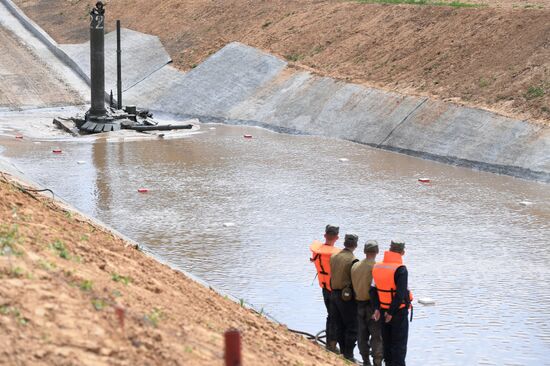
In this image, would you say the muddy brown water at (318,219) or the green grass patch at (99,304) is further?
the muddy brown water at (318,219)

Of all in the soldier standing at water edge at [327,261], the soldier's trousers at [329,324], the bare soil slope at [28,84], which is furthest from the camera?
the bare soil slope at [28,84]

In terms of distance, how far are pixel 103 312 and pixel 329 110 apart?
2381cm

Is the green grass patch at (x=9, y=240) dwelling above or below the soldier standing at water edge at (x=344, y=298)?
above

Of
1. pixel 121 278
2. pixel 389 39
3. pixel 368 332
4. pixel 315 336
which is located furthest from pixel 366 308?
pixel 389 39

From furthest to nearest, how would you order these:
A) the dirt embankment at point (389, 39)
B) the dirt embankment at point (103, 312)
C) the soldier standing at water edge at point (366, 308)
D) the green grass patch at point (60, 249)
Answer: the dirt embankment at point (389, 39) → the soldier standing at water edge at point (366, 308) → the green grass patch at point (60, 249) → the dirt embankment at point (103, 312)

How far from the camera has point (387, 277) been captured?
1036cm

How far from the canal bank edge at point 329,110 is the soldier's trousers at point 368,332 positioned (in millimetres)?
12899

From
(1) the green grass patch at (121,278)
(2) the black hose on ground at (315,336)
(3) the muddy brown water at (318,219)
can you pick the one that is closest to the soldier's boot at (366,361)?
(2) the black hose on ground at (315,336)

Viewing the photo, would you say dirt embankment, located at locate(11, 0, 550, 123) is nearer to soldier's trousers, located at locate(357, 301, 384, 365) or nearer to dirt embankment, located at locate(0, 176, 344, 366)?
soldier's trousers, located at locate(357, 301, 384, 365)

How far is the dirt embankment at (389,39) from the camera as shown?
27875mm

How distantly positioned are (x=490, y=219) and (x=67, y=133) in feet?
51.8

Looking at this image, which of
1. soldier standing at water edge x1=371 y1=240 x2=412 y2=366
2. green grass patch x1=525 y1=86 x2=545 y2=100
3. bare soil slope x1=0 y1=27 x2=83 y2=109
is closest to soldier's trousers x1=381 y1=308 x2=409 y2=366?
soldier standing at water edge x1=371 y1=240 x2=412 y2=366

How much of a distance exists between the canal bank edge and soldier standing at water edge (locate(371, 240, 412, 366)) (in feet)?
43.0

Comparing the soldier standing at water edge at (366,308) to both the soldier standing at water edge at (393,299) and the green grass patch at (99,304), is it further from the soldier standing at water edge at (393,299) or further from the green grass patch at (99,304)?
the green grass patch at (99,304)
